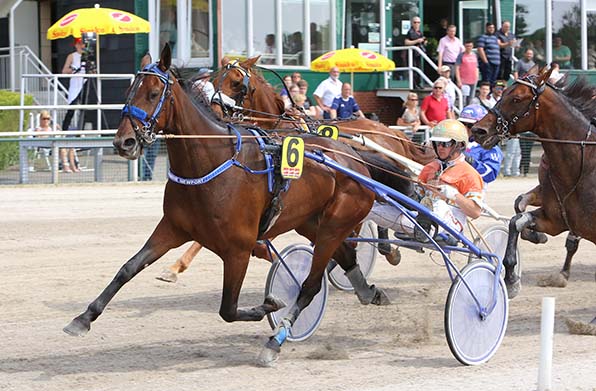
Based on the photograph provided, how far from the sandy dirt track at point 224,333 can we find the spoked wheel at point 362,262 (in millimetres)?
109

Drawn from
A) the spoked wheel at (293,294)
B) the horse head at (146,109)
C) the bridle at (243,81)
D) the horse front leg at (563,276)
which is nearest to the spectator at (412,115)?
the horse front leg at (563,276)

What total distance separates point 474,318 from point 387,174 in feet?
4.70

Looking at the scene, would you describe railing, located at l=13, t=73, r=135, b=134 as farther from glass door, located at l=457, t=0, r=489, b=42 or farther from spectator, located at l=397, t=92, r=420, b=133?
glass door, located at l=457, t=0, r=489, b=42

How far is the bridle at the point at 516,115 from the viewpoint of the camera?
7.35m

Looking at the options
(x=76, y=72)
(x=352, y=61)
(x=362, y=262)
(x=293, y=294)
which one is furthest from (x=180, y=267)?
(x=76, y=72)

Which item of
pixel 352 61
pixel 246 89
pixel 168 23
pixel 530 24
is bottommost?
pixel 246 89

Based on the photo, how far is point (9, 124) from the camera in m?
17.0

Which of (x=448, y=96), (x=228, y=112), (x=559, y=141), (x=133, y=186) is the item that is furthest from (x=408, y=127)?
(x=559, y=141)

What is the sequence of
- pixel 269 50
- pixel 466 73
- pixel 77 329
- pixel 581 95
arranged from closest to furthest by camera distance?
pixel 77 329, pixel 581 95, pixel 466 73, pixel 269 50

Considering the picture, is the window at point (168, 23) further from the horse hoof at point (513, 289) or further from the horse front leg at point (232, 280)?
the horse front leg at point (232, 280)

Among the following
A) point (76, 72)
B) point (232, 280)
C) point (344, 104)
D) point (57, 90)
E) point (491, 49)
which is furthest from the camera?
point (491, 49)

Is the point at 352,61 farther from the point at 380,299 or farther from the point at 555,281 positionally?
the point at 380,299

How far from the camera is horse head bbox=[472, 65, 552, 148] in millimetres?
7328

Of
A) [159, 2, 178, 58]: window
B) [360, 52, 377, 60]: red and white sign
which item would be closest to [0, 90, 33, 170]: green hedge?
[159, 2, 178, 58]: window
